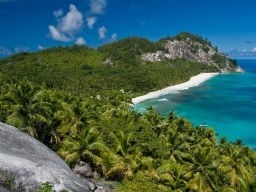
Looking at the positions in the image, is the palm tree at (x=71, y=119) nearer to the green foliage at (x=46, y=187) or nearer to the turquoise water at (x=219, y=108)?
the green foliage at (x=46, y=187)

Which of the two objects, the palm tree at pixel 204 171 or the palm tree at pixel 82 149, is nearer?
the palm tree at pixel 82 149

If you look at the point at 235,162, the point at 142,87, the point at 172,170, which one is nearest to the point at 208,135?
the point at 235,162

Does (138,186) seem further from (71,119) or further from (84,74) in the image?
(84,74)

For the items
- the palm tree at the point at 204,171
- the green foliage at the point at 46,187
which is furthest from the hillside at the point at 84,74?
the green foliage at the point at 46,187

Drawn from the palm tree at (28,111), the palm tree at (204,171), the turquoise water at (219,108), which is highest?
the palm tree at (28,111)

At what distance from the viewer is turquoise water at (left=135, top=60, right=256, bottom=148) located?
8224 cm

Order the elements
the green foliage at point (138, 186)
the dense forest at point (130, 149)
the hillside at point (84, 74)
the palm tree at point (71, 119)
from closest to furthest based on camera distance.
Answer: the green foliage at point (138, 186) < the dense forest at point (130, 149) < the palm tree at point (71, 119) < the hillside at point (84, 74)

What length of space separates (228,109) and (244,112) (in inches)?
224

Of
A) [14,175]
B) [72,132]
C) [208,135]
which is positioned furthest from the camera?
[208,135]

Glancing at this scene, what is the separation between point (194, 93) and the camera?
458 feet

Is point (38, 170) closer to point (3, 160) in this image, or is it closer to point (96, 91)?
point (3, 160)

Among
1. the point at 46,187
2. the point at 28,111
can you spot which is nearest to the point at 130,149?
the point at 28,111

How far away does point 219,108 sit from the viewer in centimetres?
10975

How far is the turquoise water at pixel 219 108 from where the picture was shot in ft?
270
